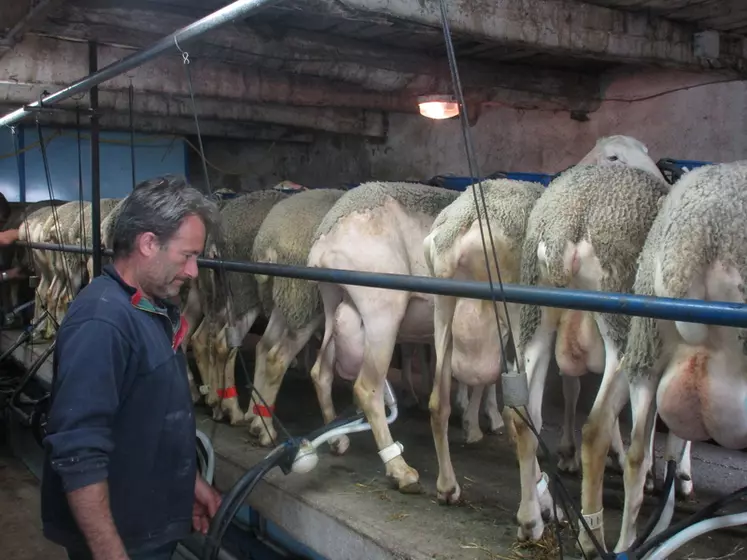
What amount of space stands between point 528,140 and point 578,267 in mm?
5826

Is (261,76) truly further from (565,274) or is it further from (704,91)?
(565,274)

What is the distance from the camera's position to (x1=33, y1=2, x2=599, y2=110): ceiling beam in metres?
5.48

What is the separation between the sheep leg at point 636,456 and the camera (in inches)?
99.7

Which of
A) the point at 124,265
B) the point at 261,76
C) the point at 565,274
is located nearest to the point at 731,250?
the point at 565,274

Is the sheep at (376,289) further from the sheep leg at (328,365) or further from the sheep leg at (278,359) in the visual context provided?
the sheep leg at (278,359)

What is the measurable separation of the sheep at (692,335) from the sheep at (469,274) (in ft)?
2.31

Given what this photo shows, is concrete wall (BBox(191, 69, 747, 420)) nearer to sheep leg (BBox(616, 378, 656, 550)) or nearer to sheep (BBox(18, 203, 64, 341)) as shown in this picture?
sheep leg (BBox(616, 378, 656, 550))

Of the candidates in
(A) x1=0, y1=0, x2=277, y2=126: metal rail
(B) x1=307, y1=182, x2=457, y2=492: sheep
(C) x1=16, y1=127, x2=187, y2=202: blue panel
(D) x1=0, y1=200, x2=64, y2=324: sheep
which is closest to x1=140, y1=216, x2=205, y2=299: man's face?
(A) x1=0, y1=0, x2=277, y2=126: metal rail

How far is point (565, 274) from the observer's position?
2684 mm

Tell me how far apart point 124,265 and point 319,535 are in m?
1.73

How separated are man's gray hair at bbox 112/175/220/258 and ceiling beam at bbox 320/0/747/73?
8.53 ft

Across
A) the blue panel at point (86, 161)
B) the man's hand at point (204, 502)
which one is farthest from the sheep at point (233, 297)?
the blue panel at point (86, 161)

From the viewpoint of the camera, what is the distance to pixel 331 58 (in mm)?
6547

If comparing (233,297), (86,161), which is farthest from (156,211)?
(86,161)
